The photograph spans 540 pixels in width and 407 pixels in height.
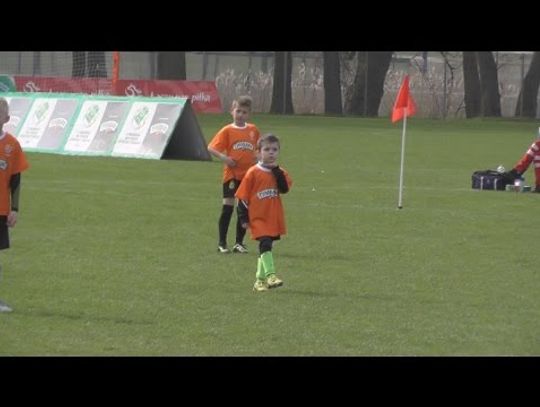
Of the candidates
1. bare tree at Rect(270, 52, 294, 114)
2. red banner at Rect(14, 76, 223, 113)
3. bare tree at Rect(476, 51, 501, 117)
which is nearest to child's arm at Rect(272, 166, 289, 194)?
red banner at Rect(14, 76, 223, 113)

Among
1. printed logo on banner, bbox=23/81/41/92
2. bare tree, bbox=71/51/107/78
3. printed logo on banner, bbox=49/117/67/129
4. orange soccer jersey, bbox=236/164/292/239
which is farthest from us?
printed logo on banner, bbox=23/81/41/92

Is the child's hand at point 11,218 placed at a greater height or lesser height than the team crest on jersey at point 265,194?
lesser

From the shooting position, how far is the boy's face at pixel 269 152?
1275cm

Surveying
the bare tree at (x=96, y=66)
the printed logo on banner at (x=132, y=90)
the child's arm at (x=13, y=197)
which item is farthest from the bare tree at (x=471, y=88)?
the child's arm at (x=13, y=197)

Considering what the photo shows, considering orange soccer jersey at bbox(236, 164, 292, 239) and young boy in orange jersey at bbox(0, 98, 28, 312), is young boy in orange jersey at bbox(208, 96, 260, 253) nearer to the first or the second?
orange soccer jersey at bbox(236, 164, 292, 239)

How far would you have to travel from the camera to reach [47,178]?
81.9 ft

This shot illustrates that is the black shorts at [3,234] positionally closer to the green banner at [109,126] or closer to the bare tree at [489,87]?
the green banner at [109,126]

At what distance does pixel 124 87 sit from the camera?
4709 cm

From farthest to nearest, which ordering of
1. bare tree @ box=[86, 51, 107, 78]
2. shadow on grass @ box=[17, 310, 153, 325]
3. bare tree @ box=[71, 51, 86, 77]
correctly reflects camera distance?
1. bare tree @ box=[71, 51, 86, 77]
2. bare tree @ box=[86, 51, 107, 78]
3. shadow on grass @ box=[17, 310, 153, 325]

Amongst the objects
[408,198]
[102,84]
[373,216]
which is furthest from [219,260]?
[102,84]

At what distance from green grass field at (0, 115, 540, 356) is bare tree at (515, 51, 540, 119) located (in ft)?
110

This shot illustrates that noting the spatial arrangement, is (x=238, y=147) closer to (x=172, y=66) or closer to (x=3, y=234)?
(x=3, y=234)

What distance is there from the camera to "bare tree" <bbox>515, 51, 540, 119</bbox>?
59.7 m

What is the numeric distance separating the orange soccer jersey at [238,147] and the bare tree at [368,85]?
142ft
